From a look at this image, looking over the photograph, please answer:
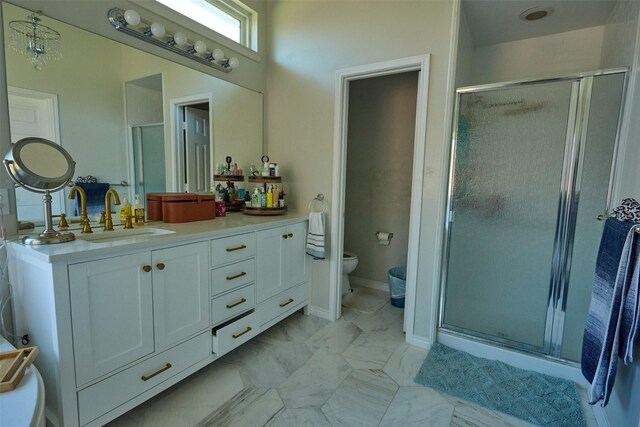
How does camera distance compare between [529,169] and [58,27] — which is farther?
[529,169]

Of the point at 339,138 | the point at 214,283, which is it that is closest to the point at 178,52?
the point at 339,138

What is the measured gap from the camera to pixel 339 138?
7.91 feet

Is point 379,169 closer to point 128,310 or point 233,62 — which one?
point 233,62

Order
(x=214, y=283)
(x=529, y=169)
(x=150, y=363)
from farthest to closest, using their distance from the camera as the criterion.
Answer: (x=529, y=169), (x=214, y=283), (x=150, y=363)

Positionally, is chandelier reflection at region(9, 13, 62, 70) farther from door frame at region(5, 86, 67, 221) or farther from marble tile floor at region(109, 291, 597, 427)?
marble tile floor at region(109, 291, 597, 427)

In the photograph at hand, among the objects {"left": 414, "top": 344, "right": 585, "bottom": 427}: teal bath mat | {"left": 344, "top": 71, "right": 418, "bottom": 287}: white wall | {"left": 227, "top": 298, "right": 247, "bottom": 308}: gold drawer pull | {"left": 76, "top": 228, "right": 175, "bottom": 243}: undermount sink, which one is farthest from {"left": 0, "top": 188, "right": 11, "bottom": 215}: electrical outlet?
{"left": 344, "top": 71, "right": 418, "bottom": 287}: white wall

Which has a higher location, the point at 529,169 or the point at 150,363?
the point at 529,169

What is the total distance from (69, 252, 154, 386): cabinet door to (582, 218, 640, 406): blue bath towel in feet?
6.48

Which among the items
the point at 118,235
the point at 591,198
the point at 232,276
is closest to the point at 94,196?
the point at 118,235

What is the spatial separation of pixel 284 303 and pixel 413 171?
1.39m

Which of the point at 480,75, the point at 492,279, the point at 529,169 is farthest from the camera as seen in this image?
the point at 480,75

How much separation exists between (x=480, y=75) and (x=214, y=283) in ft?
8.76

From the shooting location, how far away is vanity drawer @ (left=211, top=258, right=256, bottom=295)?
1.77 meters

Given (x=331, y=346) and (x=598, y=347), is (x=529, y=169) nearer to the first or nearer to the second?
(x=598, y=347)
